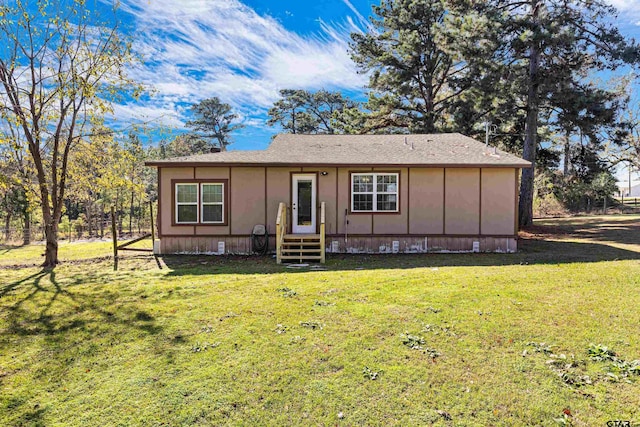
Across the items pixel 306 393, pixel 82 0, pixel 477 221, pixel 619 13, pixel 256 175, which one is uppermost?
pixel 619 13

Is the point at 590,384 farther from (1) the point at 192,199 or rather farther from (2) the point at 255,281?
(1) the point at 192,199

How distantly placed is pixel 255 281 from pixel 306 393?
3.88 m

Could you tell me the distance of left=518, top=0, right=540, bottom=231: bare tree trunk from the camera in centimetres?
1521

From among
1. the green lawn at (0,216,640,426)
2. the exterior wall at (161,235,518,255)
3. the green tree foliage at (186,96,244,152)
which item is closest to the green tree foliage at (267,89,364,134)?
the green tree foliage at (186,96,244,152)

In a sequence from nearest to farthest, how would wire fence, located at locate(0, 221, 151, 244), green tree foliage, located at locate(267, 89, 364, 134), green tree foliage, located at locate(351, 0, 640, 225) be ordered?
1. green tree foliage, located at locate(351, 0, 640, 225)
2. wire fence, located at locate(0, 221, 151, 244)
3. green tree foliage, located at locate(267, 89, 364, 134)

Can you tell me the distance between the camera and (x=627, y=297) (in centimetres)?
550

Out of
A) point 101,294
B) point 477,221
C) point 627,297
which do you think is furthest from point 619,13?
point 101,294

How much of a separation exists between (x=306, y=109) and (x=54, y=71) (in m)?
27.3

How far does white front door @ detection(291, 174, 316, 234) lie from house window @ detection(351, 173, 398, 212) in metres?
1.18

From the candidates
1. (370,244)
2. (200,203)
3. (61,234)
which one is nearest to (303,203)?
(370,244)

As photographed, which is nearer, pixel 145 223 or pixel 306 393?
pixel 306 393

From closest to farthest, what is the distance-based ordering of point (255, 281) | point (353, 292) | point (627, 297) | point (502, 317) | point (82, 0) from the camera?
point (502, 317) → point (627, 297) → point (353, 292) → point (255, 281) → point (82, 0)

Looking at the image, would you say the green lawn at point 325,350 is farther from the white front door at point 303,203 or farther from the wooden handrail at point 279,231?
the white front door at point 303,203

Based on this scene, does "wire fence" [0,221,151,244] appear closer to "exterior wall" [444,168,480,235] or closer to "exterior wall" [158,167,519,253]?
"exterior wall" [158,167,519,253]
